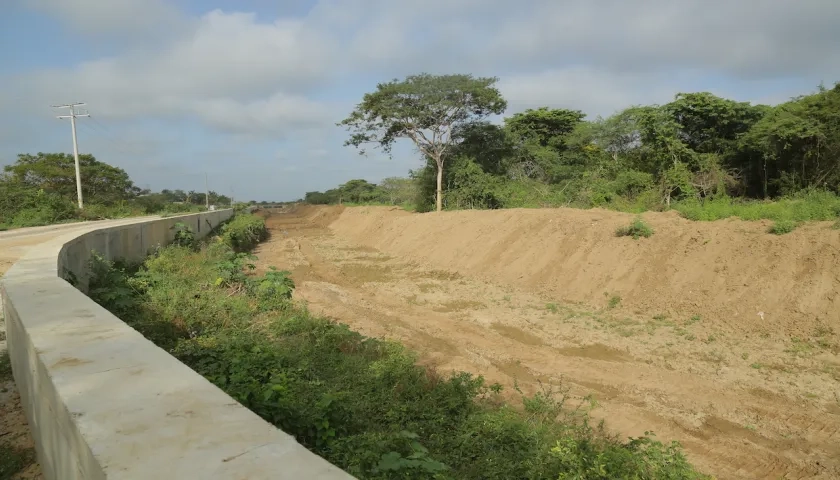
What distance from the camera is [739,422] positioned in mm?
5109

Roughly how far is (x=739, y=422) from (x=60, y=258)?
8.49 meters

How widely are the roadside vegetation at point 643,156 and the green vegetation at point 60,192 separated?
14593 mm

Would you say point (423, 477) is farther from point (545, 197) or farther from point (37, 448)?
point (545, 197)

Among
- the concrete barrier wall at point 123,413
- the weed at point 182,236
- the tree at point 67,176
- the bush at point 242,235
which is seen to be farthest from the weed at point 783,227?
the tree at point 67,176

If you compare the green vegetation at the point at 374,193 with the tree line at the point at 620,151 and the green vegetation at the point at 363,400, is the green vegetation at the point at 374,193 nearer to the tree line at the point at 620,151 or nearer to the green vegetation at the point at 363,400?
the tree line at the point at 620,151

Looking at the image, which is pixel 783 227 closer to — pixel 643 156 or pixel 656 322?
pixel 656 322

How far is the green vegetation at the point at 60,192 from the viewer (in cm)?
2086

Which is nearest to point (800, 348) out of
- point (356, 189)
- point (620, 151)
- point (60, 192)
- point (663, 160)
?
point (663, 160)

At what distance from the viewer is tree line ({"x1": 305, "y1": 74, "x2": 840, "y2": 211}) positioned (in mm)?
15938

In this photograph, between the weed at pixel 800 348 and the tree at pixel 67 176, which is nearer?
the weed at pixel 800 348

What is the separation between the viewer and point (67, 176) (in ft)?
101

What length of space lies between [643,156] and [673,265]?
11849 millimetres

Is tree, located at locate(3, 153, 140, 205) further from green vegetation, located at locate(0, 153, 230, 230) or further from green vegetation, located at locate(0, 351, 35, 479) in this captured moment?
green vegetation, located at locate(0, 351, 35, 479)

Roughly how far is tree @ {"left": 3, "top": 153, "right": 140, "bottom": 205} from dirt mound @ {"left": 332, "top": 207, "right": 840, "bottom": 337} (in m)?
28.0
